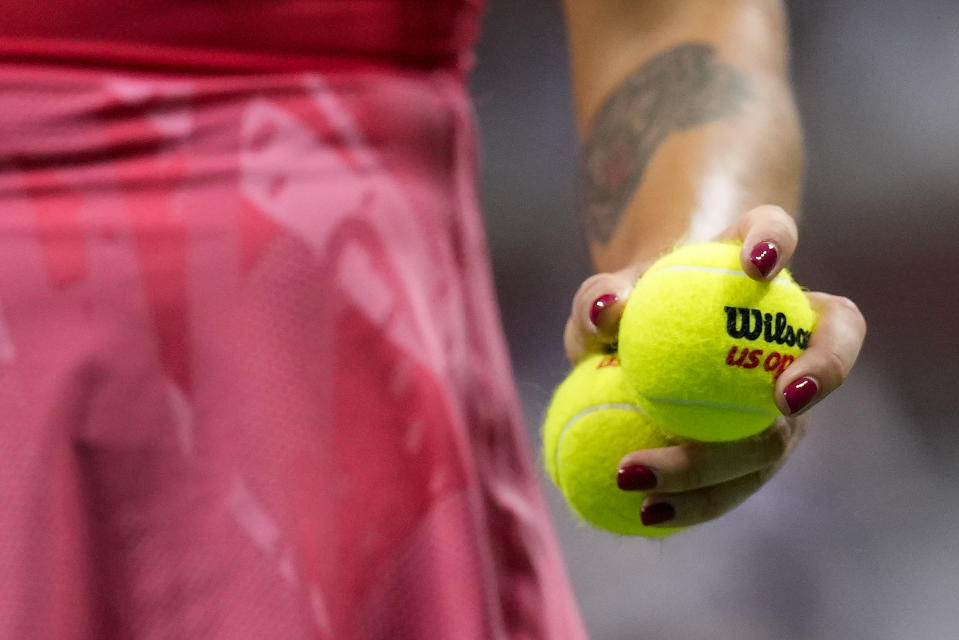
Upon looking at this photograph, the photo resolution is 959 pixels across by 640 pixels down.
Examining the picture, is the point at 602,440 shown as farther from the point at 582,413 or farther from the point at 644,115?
the point at 644,115

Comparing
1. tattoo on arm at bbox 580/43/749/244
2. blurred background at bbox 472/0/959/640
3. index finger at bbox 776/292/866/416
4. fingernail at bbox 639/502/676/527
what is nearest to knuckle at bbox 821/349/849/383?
index finger at bbox 776/292/866/416

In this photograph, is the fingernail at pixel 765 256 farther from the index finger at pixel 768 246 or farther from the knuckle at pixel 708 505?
the knuckle at pixel 708 505

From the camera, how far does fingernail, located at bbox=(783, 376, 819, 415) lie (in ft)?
1.31

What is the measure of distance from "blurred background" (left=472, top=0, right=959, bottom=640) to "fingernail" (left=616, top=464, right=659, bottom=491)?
136 centimetres

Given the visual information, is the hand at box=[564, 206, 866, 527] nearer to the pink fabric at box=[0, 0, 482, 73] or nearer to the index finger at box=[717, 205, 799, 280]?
the index finger at box=[717, 205, 799, 280]

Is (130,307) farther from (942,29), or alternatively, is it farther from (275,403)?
(942,29)

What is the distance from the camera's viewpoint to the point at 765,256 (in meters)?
0.41

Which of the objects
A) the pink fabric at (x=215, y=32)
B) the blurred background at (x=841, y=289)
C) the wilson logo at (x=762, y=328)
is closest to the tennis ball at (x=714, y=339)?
the wilson logo at (x=762, y=328)

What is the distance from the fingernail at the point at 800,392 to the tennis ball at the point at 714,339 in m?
0.03

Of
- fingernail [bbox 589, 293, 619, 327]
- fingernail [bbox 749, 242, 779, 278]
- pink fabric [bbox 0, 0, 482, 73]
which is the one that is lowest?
fingernail [bbox 589, 293, 619, 327]

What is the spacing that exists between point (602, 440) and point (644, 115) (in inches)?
9.1

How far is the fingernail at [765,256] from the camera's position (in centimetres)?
41

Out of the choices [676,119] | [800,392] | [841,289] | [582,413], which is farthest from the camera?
[841,289]

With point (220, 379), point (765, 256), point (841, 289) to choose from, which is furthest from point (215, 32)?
point (841, 289)
